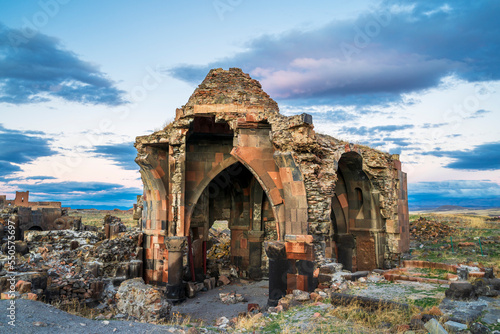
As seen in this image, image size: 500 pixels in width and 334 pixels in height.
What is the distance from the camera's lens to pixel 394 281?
983 centimetres

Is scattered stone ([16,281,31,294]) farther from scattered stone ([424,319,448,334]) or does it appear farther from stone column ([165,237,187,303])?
scattered stone ([424,319,448,334])

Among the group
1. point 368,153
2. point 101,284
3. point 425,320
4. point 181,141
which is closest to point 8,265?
point 101,284

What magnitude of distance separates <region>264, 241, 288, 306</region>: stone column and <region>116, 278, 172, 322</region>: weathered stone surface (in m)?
2.78

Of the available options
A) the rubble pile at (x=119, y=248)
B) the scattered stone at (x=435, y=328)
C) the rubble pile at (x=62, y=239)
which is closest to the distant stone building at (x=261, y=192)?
the rubble pile at (x=119, y=248)

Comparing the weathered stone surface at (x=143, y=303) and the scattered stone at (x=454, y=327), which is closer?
the scattered stone at (x=454, y=327)

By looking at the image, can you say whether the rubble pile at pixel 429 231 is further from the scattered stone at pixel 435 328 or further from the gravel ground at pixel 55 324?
the gravel ground at pixel 55 324

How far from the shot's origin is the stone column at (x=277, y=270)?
9625 millimetres

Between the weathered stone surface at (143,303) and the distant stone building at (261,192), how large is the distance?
2.94 meters

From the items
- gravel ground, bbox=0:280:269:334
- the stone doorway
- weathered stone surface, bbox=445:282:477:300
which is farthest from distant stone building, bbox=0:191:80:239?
weathered stone surface, bbox=445:282:477:300

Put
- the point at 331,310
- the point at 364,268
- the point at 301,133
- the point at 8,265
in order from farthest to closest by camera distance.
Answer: the point at 364,268 → the point at 301,133 → the point at 8,265 → the point at 331,310

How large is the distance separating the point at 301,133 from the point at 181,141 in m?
4.18

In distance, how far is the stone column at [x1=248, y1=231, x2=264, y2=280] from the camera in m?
15.7

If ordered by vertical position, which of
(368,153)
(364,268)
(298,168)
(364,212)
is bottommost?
(364,268)

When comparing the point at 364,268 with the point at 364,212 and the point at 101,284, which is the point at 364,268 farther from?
the point at 101,284
